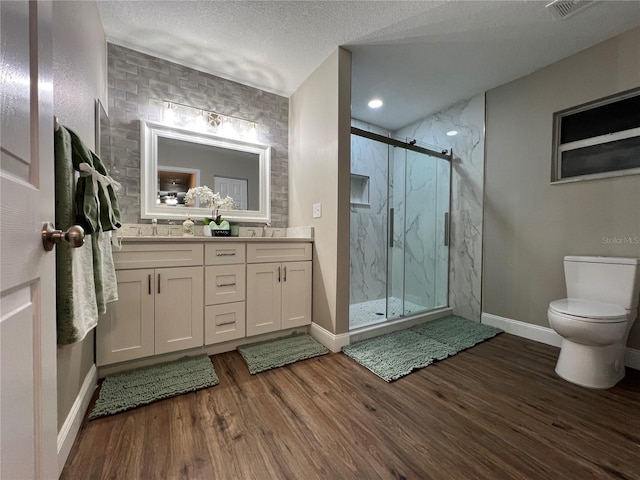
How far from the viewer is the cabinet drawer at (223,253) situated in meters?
1.85

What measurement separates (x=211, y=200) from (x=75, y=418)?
1.59 meters

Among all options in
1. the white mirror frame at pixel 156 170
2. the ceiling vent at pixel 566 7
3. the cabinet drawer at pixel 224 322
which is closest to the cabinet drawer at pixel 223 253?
the cabinet drawer at pixel 224 322

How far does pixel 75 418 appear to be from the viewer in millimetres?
1142

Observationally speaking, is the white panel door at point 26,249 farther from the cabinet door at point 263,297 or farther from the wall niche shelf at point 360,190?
the wall niche shelf at point 360,190

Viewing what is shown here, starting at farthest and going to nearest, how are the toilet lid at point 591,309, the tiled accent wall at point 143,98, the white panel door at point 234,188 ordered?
the white panel door at point 234,188 → the tiled accent wall at point 143,98 → the toilet lid at point 591,309

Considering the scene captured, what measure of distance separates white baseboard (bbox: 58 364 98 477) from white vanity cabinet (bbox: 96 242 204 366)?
0.14 metres

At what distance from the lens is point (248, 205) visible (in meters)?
2.48

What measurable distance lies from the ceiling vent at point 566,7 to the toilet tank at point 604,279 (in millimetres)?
1620

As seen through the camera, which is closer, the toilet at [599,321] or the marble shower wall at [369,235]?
the toilet at [599,321]

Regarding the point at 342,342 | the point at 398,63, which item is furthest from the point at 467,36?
the point at 342,342

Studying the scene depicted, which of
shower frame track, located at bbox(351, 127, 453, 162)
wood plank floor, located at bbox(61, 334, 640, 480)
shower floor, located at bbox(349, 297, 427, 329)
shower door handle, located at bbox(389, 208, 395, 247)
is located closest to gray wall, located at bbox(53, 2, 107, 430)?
wood plank floor, located at bbox(61, 334, 640, 480)

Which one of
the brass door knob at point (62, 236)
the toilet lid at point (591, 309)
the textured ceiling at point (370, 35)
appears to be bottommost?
the toilet lid at point (591, 309)

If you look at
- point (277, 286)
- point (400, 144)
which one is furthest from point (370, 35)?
point (277, 286)

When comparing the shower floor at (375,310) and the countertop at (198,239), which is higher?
the countertop at (198,239)
